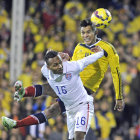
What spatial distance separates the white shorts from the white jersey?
0.09m

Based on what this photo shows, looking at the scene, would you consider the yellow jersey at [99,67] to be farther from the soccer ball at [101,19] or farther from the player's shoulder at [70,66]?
the player's shoulder at [70,66]

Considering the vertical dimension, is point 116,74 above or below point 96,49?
below

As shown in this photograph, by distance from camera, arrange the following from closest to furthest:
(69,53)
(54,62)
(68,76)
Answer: (54,62) → (68,76) → (69,53)

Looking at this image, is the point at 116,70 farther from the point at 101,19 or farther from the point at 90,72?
the point at 101,19

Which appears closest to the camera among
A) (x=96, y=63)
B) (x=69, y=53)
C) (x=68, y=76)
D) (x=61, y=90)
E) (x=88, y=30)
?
(x=68, y=76)

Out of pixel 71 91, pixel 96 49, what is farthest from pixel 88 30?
pixel 71 91

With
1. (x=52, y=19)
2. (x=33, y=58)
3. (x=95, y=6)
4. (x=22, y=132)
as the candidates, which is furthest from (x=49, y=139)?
(x=95, y=6)

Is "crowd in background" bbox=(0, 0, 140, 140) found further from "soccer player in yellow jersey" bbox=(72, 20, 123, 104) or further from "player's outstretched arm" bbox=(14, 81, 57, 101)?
"player's outstretched arm" bbox=(14, 81, 57, 101)

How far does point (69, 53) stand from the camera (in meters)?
14.2

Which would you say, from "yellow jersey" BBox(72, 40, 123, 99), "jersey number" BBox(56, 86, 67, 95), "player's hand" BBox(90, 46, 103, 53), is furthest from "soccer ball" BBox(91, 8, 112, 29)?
"jersey number" BBox(56, 86, 67, 95)

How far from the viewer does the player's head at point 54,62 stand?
898 centimetres

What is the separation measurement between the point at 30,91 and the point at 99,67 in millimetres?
1276

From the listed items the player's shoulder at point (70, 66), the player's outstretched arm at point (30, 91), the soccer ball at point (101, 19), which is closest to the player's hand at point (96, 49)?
the soccer ball at point (101, 19)

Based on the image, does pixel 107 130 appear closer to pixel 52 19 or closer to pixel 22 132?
pixel 22 132
